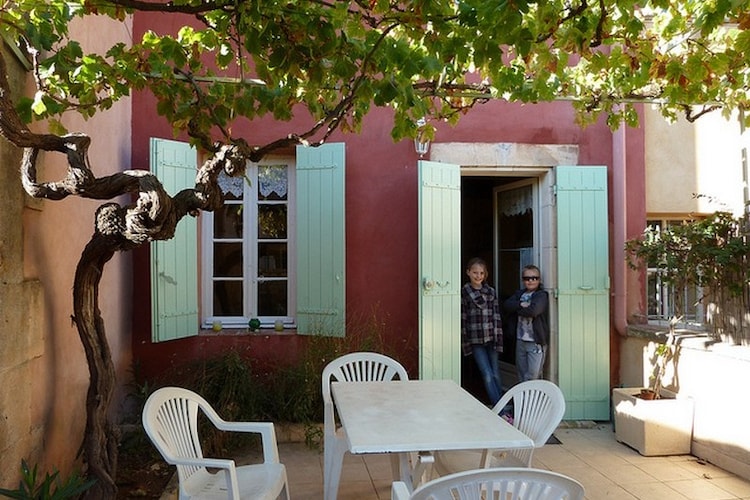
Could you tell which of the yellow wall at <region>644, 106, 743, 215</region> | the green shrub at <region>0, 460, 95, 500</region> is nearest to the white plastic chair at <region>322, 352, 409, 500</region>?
the green shrub at <region>0, 460, 95, 500</region>

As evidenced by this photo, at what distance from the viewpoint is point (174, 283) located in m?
4.92

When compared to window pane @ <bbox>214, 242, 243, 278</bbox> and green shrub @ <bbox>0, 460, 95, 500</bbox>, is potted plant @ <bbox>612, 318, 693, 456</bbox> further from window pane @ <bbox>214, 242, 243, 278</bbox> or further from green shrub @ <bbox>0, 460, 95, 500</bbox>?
green shrub @ <bbox>0, 460, 95, 500</bbox>

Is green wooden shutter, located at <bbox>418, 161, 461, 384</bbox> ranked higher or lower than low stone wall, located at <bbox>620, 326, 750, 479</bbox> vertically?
higher

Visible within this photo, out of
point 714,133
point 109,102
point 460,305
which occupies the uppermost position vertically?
point 714,133

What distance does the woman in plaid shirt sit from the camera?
544 cm

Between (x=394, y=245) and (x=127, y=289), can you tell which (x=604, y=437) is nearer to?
(x=394, y=245)

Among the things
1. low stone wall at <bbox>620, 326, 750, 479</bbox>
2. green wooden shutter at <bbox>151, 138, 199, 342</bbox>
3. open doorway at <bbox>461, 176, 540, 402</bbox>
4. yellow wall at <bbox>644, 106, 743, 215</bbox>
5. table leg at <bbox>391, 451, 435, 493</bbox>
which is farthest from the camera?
open doorway at <bbox>461, 176, 540, 402</bbox>

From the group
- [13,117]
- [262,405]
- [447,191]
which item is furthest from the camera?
[447,191]

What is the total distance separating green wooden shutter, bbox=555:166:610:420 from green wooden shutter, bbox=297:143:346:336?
6.44 ft

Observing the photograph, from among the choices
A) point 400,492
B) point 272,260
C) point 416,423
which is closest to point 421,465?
point 416,423

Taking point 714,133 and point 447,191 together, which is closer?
point 447,191

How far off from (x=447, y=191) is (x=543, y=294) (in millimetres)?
1260

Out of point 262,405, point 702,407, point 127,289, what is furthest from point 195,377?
point 702,407

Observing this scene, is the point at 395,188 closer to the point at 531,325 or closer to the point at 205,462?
the point at 531,325
